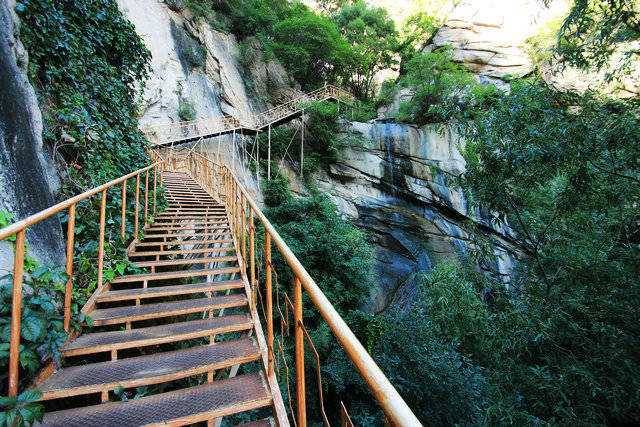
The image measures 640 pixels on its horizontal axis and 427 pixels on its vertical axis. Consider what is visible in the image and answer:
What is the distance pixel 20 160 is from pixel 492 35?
836 inches

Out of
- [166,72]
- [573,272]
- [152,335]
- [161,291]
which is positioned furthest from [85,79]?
[166,72]

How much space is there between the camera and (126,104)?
472 centimetres

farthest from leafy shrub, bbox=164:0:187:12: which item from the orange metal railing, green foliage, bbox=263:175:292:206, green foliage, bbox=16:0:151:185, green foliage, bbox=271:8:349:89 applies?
green foliage, bbox=16:0:151:185

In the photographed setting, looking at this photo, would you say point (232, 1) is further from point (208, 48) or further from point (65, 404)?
point (65, 404)

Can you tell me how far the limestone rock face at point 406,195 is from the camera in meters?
13.0

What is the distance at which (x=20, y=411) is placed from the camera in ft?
3.72

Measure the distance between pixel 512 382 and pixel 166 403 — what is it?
14.9 feet

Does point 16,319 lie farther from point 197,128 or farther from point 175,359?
point 197,128

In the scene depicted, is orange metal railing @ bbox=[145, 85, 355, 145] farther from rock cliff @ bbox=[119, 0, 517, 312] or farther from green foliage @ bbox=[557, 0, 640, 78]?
green foliage @ bbox=[557, 0, 640, 78]

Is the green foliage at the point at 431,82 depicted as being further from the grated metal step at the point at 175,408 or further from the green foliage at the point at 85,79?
the grated metal step at the point at 175,408

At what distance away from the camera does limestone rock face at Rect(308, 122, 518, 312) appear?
42.6 feet

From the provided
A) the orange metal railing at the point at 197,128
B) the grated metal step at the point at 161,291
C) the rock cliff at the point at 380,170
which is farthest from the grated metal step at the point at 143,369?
the rock cliff at the point at 380,170

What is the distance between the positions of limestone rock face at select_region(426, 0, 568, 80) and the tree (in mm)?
4624

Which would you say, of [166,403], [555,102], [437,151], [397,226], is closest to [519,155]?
[555,102]
